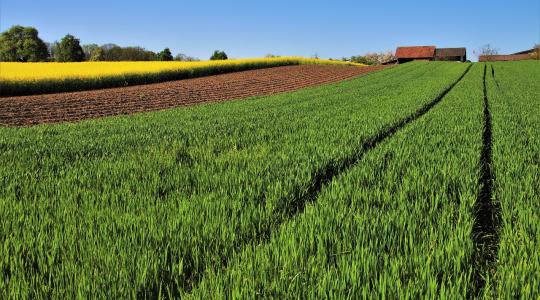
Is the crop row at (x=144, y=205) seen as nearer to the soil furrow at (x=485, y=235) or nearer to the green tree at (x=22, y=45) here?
the soil furrow at (x=485, y=235)

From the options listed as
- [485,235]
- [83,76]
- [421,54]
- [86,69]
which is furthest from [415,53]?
[485,235]

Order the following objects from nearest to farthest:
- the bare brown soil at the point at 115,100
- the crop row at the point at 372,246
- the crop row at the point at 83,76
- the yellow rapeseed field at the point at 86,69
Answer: the crop row at the point at 372,246
the bare brown soil at the point at 115,100
the crop row at the point at 83,76
the yellow rapeseed field at the point at 86,69

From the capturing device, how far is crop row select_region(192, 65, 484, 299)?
211cm

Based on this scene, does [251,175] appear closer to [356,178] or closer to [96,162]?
[356,178]

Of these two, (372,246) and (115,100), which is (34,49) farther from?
(372,246)

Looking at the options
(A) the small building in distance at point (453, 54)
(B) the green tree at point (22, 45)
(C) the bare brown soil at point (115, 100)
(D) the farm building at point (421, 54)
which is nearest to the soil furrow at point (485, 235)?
(C) the bare brown soil at point (115, 100)

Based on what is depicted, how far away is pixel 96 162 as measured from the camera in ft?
18.8

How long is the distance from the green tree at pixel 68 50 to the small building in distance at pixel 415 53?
67.5 meters

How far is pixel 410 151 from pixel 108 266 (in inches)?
186

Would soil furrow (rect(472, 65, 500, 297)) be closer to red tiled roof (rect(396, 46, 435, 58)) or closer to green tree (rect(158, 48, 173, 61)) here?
green tree (rect(158, 48, 173, 61))

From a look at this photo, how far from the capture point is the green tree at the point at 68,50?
77438 millimetres

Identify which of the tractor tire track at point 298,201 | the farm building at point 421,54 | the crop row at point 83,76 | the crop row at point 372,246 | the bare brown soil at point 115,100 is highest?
the farm building at point 421,54

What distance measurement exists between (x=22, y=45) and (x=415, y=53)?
80692 millimetres

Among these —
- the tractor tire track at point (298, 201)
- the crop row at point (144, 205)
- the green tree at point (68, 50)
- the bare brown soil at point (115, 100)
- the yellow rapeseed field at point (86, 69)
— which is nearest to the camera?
the crop row at point (144, 205)
